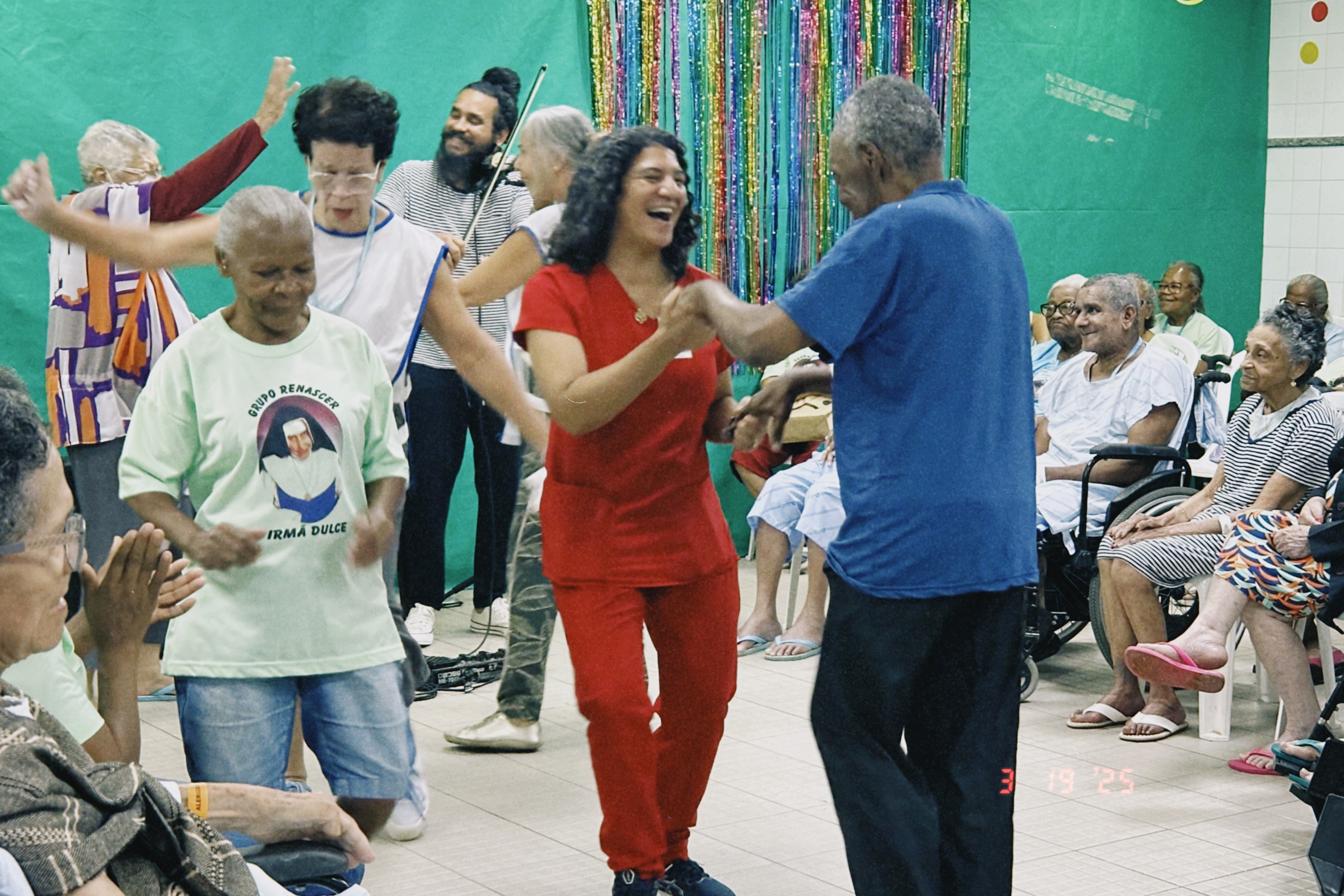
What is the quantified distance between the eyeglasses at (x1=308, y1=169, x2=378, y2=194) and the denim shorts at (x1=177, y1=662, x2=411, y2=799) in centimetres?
103

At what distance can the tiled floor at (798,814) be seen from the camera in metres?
3.50

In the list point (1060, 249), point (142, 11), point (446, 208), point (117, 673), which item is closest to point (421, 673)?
point (117, 673)

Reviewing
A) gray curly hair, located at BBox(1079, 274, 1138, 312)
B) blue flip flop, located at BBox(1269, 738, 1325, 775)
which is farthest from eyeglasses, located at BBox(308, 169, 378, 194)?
gray curly hair, located at BBox(1079, 274, 1138, 312)

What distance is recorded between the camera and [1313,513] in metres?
4.40

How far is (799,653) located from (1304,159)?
19.2 ft

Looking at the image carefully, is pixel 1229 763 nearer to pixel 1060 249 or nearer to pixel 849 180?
pixel 849 180

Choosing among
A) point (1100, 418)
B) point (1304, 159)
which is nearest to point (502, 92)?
point (1100, 418)

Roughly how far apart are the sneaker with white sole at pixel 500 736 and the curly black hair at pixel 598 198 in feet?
5.97

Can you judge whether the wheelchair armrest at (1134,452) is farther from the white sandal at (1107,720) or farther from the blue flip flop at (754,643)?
the blue flip flop at (754,643)

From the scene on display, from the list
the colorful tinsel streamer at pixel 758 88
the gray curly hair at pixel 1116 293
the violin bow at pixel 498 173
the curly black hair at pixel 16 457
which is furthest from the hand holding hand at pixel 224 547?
the colorful tinsel streamer at pixel 758 88

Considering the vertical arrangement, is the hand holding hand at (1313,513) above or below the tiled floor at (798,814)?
above

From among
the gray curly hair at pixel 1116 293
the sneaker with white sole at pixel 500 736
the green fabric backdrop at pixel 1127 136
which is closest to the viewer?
the sneaker with white sole at pixel 500 736

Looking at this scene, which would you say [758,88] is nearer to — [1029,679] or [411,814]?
[1029,679]

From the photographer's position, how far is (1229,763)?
14.4 feet
